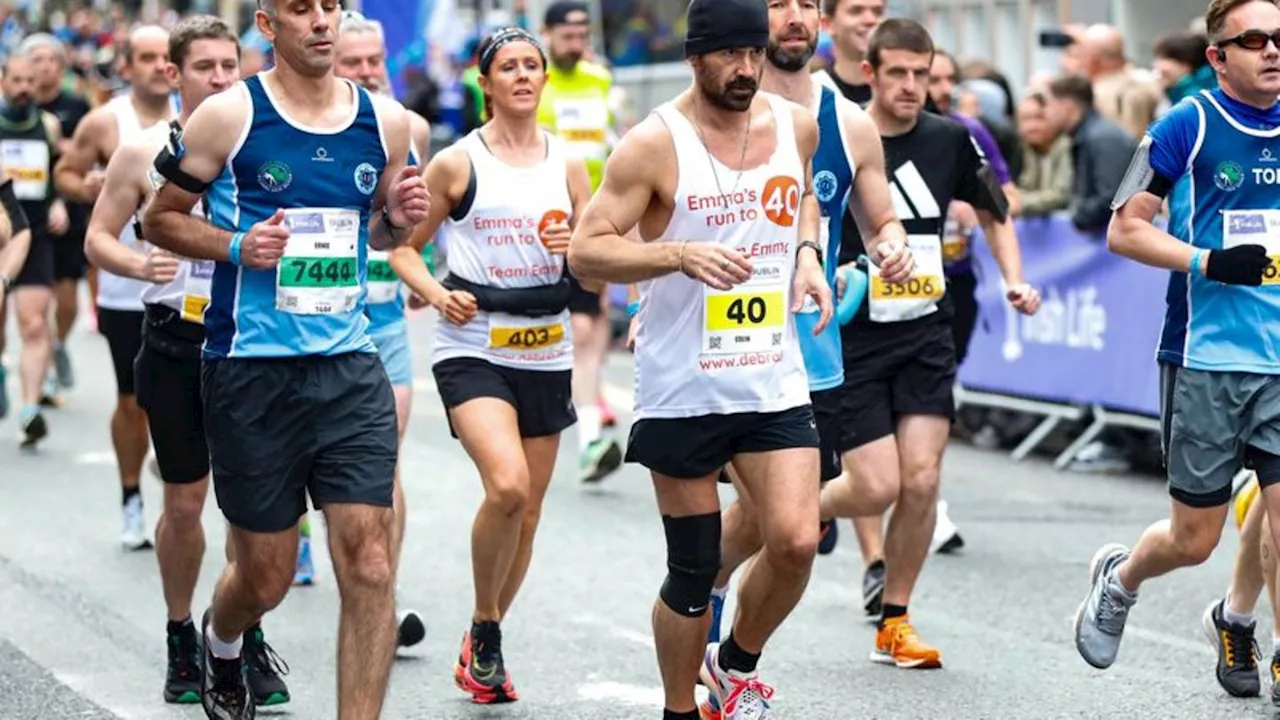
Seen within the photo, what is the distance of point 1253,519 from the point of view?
7738 millimetres

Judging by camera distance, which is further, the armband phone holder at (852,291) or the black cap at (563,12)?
the black cap at (563,12)

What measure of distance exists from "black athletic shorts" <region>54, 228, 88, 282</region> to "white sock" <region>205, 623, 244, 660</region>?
9190 millimetres

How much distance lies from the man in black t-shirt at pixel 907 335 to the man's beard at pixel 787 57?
80 cm

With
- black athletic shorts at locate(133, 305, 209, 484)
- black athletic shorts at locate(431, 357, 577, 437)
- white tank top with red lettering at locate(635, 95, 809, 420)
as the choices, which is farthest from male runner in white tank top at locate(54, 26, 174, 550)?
white tank top with red lettering at locate(635, 95, 809, 420)

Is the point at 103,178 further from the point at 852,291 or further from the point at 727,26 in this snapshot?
the point at 727,26

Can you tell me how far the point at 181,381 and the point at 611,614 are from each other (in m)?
2.10

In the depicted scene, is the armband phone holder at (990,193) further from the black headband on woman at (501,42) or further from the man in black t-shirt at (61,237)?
the man in black t-shirt at (61,237)

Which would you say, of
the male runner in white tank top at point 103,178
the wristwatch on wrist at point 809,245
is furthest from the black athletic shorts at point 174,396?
the wristwatch on wrist at point 809,245

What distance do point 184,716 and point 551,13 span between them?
7.43m

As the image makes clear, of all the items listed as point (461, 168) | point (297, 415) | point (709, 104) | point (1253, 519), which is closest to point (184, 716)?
point (297, 415)

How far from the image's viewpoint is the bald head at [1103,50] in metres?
14.5

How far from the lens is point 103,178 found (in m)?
9.59

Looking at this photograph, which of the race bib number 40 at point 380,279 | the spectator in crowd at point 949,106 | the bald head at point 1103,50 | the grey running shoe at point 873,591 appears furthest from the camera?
the bald head at point 1103,50

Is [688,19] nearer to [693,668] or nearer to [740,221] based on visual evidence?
[740,221]
